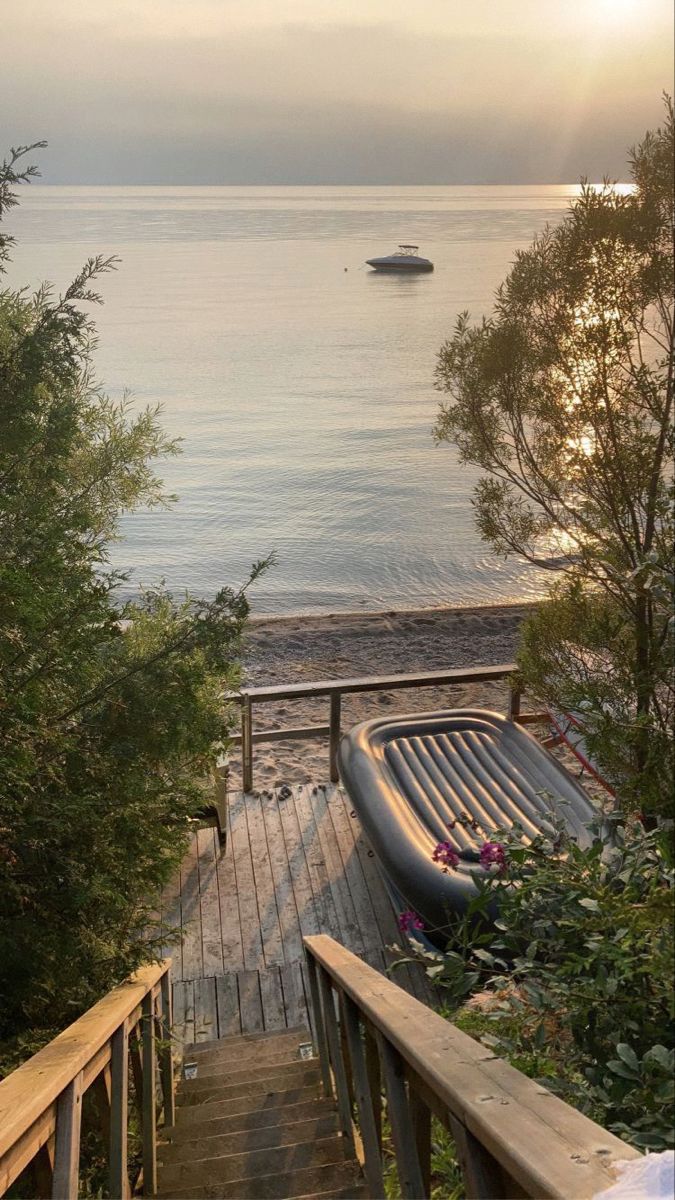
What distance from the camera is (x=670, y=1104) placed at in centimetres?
133

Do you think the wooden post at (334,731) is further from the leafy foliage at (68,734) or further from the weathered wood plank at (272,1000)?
the leafy foliage at (68,734)

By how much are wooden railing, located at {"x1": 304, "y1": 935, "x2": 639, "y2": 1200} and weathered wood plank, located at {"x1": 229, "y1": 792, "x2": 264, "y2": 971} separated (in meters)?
3.11

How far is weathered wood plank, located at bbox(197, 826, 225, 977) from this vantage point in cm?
556

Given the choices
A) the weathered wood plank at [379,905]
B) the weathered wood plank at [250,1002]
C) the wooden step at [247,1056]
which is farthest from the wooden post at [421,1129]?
the weathered wood plank at [250,1002]

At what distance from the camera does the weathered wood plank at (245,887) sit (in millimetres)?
5633

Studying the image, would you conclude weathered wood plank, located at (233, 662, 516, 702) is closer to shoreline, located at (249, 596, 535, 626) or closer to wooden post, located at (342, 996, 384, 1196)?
wooden post, located at (342, 996, 384, 1196)

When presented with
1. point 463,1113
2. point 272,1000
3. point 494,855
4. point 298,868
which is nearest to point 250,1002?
point 272,1000

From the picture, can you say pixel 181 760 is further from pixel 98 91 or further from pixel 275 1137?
pixel 98 91

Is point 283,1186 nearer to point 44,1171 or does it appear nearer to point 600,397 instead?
point 44,1171

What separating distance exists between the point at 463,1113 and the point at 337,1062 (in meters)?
1.89

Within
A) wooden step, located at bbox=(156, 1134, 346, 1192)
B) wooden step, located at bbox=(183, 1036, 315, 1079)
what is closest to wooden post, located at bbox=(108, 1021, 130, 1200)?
wooden step, located at bbox=(156, 1134, 346, 1192)

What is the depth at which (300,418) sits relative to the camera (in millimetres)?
35750

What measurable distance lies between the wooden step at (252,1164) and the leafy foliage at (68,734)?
2.02 ft

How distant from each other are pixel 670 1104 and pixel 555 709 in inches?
235
